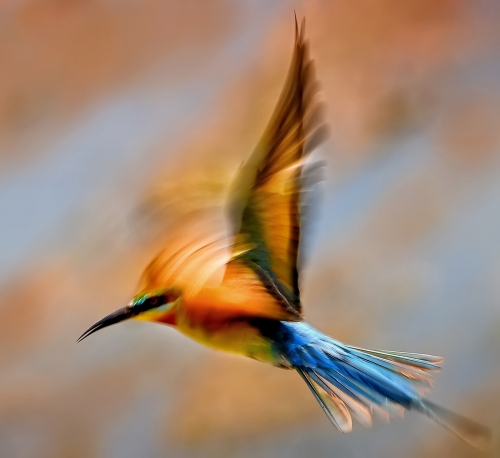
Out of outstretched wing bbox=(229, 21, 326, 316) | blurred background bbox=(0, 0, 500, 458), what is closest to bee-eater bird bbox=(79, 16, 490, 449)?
outstretched wing bbox=(229, 21, 326, 316)

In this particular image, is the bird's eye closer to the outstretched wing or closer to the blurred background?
the outstretched wing

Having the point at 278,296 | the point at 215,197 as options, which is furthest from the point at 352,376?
the point at 215,197

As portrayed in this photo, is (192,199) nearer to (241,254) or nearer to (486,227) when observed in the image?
(241,254)

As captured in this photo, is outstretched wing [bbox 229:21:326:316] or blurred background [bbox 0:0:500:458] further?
blurred background [bbox 0:0:500:458]

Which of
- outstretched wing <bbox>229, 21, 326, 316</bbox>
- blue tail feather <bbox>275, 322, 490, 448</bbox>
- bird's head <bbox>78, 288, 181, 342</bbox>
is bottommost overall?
blue tail feather <bbox>275, 322, 490, 448</bbox>

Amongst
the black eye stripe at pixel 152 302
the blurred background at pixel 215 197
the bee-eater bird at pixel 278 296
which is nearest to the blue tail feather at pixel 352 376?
the bee-eater bird at pixel 278 296

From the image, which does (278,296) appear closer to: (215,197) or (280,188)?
(280,188)

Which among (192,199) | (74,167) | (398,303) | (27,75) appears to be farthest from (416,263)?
(27,75)
